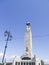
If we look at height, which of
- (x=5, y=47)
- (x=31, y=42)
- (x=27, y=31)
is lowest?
(x=5, y=47)

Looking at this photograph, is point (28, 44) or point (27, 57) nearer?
point (27, 57)

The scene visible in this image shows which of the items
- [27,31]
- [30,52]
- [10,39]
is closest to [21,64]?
[30,52]

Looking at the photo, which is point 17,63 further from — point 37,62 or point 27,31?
point 27,31

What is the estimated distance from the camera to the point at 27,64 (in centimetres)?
5262

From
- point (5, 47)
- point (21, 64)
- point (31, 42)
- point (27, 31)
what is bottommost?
point (21, 64)

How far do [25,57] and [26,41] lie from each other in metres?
5.82

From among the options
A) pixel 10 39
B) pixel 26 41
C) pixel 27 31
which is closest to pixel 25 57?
pixel 26 41

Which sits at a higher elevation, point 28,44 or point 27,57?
point 28,44

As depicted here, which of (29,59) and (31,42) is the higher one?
(31,42)

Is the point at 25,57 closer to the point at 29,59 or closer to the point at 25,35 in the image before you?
the point at 29,59

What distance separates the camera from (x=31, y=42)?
55.8 meters

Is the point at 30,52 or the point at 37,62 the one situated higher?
the point at 30,52

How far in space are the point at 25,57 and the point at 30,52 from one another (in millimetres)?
2656

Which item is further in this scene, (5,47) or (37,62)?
(37,62)
